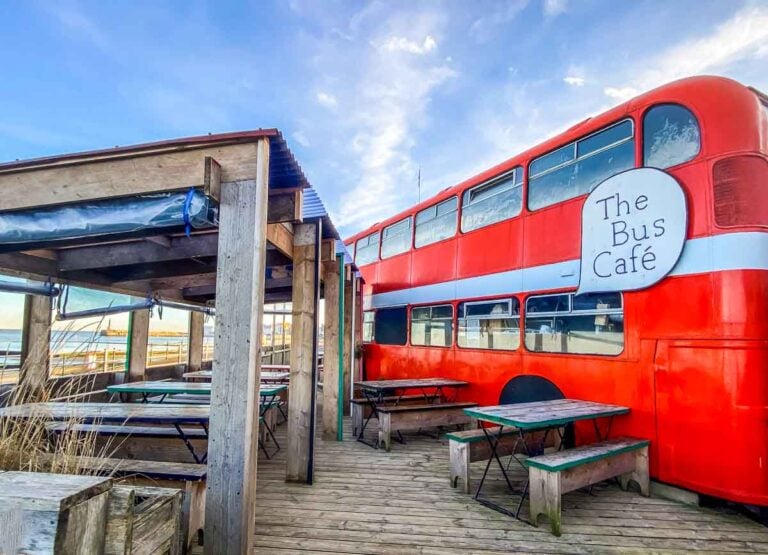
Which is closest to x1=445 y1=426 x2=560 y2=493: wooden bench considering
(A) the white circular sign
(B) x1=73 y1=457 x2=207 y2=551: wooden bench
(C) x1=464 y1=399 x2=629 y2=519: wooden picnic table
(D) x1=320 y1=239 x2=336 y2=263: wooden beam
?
(C) x1=464 y1=399 x2=629 y2=519: wooden picnic table

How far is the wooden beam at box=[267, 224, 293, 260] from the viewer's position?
3.67m

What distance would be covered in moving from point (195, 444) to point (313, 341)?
56.1 inches

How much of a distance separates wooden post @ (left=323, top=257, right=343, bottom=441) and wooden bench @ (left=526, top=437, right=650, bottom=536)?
10.8 feet

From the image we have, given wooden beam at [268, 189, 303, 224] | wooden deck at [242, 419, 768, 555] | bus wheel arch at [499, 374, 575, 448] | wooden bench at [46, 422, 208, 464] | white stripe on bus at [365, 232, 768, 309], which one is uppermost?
wooden beam at [268, 189, 303, 224]

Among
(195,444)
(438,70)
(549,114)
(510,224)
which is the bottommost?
(195,444)

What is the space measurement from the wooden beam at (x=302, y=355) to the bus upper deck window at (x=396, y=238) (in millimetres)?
3674

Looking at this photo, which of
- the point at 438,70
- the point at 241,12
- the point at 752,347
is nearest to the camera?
the point at 752,347

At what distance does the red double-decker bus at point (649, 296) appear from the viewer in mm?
3256

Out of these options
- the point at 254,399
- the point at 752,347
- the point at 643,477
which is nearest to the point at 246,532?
the point at 254,399

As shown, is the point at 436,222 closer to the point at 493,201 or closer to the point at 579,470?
the point at 493,201

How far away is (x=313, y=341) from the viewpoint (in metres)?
4.15

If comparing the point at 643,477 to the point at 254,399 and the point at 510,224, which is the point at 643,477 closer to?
the point at 510,224

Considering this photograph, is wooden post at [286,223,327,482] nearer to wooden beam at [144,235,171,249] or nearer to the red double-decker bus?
wooden beam at [144,235,171,249]

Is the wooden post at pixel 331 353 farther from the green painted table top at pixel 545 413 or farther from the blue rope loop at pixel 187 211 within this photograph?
the blue rope loop at pixel 187 211
